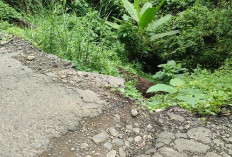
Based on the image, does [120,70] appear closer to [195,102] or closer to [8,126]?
[195,102]

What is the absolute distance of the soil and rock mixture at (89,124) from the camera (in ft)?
5.87

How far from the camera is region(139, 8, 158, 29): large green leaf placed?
15.4 ft

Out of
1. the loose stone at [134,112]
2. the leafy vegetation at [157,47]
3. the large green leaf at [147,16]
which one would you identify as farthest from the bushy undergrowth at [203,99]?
the large green leaf at [147,16]

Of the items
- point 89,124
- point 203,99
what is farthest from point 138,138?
point 203,99

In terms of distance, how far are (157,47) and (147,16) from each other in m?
0.80

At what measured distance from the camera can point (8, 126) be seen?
6.16 feet

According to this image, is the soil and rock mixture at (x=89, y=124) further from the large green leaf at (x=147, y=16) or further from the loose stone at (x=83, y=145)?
the large green leaf at (x=147, y=16)

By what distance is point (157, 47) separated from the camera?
5184 millimetres

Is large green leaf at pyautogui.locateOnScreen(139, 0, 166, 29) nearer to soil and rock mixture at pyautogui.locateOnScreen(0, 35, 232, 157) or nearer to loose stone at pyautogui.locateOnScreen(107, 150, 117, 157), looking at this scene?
soil and rock mixture at pyautogui.locateOnScreen(0, 35, 232, 157)

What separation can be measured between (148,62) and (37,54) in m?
2.81

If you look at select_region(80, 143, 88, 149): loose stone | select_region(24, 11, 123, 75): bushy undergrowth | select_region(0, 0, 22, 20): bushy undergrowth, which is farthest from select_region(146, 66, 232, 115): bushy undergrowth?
select_region(0, 0, 22, 20): bushy undergrowth

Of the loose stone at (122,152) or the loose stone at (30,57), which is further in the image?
the loose stone at (30,57)

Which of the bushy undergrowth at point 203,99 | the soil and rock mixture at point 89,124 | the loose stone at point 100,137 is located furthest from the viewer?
the bushy undergrowth at point 203,99

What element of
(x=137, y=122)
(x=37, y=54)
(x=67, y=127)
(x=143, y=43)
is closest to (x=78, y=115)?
(x=67, y=127)
